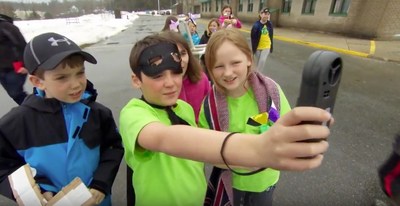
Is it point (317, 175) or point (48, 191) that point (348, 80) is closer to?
point (317, 175)

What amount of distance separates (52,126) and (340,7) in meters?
15.2

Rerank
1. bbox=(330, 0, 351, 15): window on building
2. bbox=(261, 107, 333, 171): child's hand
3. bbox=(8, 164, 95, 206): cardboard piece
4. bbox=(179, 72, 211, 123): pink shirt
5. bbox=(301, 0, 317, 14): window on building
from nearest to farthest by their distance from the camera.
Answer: bbox=(261, 107, 333, 171): child's hand < bbox=(8, 164, 95, 206): cardboard piece < bbox=(179, 72, 211, 123): pink shirt < bbox=(330, 0, 351, 15): window on building < bbox=(301, 0, 317, 14): window on building

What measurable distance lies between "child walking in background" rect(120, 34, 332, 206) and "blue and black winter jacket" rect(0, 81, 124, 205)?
43 cm

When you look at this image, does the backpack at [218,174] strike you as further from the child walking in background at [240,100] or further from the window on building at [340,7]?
the window on building at [340,7]

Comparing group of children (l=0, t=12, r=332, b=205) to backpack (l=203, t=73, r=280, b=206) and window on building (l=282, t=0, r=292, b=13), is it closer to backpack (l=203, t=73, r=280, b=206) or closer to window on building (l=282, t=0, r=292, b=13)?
backpack (l=203, t=73, r=280, b=206)

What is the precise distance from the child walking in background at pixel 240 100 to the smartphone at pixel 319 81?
35.2 inches

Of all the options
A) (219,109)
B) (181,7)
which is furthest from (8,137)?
(181,7)

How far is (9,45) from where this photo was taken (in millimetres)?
3467

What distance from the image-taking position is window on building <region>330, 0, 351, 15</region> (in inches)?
509

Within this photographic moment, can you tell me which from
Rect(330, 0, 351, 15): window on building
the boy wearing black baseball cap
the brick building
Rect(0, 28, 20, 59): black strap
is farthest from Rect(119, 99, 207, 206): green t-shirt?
Rect(330, 0, 351, 15): window on building

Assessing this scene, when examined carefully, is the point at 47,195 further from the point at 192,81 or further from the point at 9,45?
A: the point at 9,45

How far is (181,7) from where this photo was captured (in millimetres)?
66438

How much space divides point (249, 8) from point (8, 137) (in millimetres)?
27122

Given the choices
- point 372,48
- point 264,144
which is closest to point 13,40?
point 264,144
